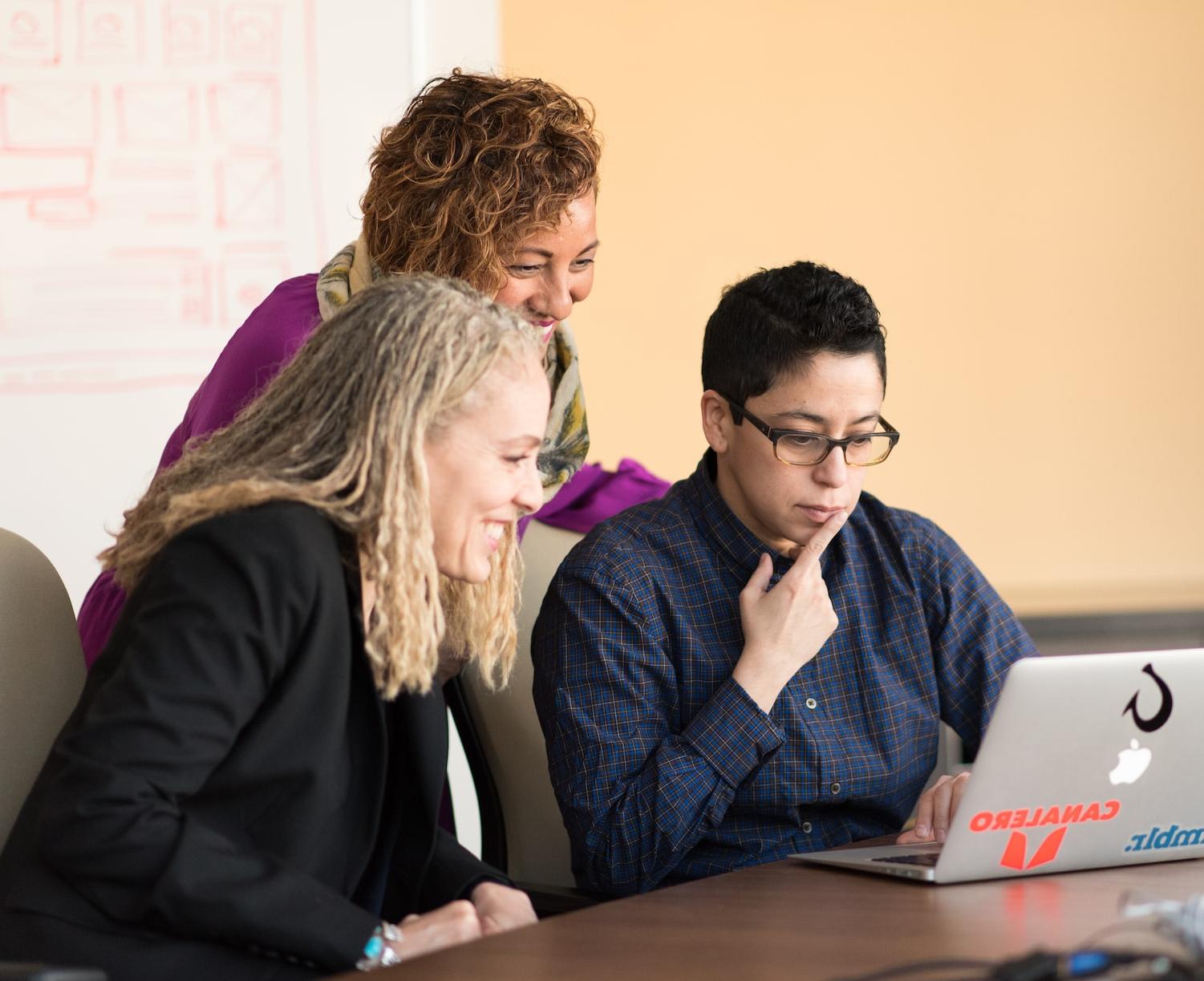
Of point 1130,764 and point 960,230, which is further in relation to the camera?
point 960,230

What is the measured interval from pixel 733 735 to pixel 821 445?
0.38 meters

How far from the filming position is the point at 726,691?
1694 millimetres

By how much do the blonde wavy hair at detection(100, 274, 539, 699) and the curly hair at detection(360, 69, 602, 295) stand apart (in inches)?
17.2

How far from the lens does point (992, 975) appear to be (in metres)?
0.95

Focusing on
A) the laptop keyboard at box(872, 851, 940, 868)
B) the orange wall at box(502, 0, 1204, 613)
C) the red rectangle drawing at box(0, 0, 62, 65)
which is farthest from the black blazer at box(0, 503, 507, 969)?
the orange wall at box(502, 0, 1204, 613)

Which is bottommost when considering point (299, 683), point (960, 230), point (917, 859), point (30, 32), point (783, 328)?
point (917, 859)

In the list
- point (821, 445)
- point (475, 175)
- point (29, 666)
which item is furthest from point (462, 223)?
point (29, 666)

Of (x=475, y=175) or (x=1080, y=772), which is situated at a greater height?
(x=475, y=175)

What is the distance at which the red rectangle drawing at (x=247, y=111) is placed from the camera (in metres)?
2.60

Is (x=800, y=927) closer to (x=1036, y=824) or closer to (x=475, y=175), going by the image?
(x=1036, y=824)

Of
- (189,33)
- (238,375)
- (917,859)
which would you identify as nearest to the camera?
(917,859)

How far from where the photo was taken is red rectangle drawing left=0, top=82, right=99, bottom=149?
2459 millimetres

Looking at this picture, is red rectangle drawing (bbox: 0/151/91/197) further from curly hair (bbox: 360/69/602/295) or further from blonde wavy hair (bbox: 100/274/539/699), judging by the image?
blonde wavy hair (bbox: 100/274/539/699)

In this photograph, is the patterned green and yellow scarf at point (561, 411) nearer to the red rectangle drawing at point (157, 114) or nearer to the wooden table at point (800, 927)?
the red rectangle drawing at point (157, 114)
